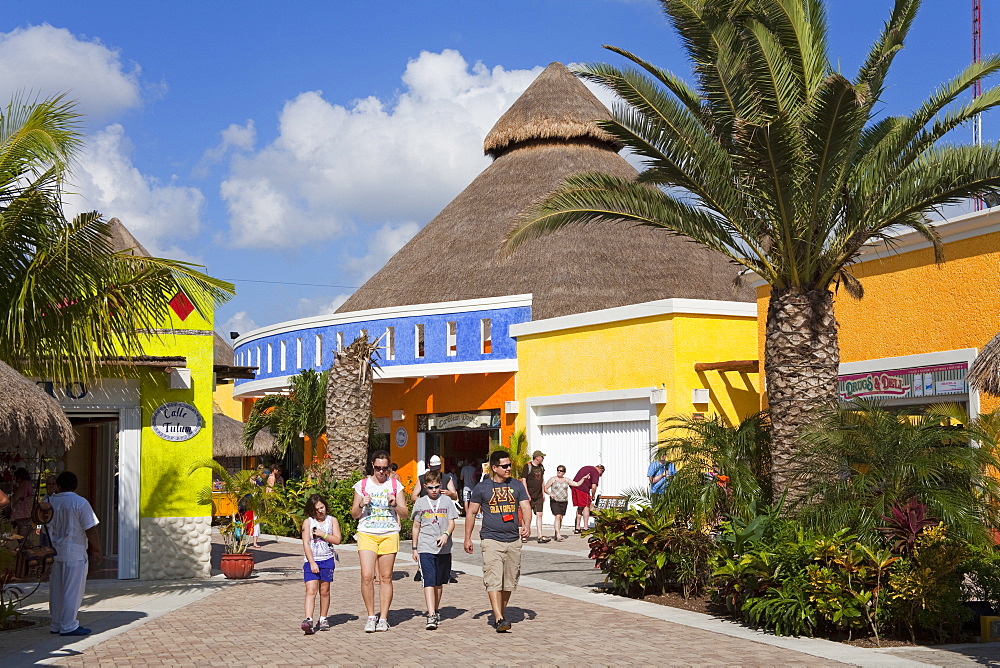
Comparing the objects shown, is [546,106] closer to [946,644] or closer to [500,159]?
[500,159]

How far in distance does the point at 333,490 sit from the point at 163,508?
7570mm

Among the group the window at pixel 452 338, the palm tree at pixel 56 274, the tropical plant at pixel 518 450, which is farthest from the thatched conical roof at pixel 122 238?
the palm tree at pixel 56 274

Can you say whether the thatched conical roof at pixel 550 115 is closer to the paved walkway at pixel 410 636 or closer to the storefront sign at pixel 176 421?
the storefront sign at pixel 176 421

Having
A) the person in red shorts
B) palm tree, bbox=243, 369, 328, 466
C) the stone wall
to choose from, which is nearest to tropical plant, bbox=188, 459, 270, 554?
the stone wall

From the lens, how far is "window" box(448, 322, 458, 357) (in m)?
30.2

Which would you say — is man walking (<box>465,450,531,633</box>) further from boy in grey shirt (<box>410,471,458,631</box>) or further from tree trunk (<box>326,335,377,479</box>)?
tree trunk (<box>326,335,377,479</box>)

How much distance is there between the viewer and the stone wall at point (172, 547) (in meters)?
15.2

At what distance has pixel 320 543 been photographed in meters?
10.6

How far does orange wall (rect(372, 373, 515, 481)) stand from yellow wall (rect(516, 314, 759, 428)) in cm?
332

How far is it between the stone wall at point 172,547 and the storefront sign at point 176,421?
1.17 meters

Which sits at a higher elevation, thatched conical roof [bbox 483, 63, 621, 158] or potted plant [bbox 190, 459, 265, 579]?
thatched conical roof [bbox 483, 63, 621, 158]

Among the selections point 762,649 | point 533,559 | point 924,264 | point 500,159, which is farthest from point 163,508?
point 500,159

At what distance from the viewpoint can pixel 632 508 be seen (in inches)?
550

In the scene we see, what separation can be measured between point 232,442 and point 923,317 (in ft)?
87.6
